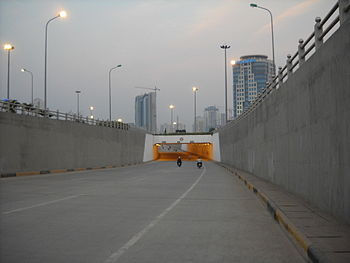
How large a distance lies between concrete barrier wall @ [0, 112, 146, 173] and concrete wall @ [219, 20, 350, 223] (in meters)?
17.7

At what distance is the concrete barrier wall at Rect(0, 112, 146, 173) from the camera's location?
25109 mm

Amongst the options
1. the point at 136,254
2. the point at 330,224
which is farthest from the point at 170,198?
the point at 136,254

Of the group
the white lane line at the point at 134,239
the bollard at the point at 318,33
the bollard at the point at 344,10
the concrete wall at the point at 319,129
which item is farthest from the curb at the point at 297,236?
the bollard at the point at 318,33

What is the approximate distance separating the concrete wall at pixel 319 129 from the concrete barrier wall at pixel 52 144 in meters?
17.7

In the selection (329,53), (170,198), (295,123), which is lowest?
(170,198)

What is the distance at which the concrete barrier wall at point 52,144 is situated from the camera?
25109 millimetres

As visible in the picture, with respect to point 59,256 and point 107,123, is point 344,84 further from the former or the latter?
point 107,123

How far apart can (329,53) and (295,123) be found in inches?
161

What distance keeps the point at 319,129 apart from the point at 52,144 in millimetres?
25433

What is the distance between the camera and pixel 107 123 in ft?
151

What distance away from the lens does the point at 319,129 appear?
9406mm

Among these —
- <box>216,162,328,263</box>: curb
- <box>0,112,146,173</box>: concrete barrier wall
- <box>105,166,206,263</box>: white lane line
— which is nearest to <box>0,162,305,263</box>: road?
<box>105,166,206,263</box>: white lane line

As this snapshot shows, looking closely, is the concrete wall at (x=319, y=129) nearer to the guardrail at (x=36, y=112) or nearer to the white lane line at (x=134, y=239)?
the white lane line at (x=134, y=239)

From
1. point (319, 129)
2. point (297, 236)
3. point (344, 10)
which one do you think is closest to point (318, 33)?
point (344, 10)
